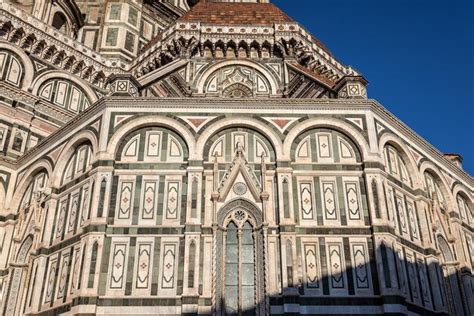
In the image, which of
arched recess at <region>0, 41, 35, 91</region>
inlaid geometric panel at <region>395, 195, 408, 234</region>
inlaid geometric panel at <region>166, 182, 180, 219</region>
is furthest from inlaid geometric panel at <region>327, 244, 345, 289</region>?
arched recess at <region>0, 41, 35, 91</region>

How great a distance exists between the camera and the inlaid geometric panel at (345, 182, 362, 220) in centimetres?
1753

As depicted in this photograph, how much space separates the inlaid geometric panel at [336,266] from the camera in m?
16.4

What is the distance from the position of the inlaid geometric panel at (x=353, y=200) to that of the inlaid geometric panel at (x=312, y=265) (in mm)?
1700

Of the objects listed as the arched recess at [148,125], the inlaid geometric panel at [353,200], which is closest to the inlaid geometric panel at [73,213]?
the arched recess at [148,125]

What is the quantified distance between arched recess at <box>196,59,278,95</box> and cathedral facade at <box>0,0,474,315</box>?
0.15m

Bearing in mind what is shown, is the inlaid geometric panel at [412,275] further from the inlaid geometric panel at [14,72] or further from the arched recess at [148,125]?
the inlaid geometric panel at [14,72]

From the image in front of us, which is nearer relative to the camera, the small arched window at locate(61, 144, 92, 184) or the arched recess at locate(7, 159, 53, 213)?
the small arched window at locate(61, 144, 92, 184)

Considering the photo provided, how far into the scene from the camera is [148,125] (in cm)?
1908

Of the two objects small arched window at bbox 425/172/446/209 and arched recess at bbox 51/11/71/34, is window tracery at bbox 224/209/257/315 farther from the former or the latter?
arched recess at bbox 51/11/71/34

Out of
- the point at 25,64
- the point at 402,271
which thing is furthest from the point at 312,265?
the point at 25,64

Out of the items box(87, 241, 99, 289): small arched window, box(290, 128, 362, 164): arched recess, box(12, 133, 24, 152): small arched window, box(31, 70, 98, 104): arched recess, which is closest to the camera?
box(87, 241, 99, 289): small arched window

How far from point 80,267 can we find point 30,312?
2962 millimetres

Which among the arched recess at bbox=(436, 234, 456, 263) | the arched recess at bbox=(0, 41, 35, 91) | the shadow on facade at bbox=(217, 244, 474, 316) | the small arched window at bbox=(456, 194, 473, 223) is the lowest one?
the shadow on facade at bbox=(217, 244, 474, 316)

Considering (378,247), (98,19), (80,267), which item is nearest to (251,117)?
(378,247)
